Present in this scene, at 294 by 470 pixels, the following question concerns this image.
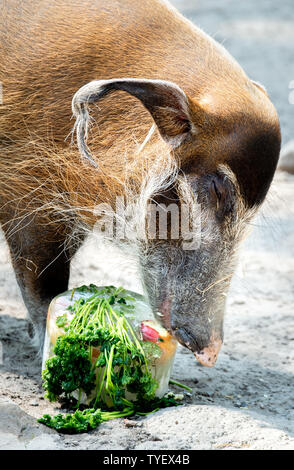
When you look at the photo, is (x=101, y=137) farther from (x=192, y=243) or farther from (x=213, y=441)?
(x=213, y=441)

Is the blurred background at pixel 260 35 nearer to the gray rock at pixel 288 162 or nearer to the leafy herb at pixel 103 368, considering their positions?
the gray rock at pixel 288 162

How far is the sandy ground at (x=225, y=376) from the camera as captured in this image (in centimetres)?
276

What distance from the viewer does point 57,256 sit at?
3.55 metres

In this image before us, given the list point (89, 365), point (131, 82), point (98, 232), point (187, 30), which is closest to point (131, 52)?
point (187, 30)

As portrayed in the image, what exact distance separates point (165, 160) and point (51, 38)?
90 cm

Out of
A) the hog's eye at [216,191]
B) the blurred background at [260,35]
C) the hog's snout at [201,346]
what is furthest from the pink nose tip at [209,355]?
the blurred background at [260,35]

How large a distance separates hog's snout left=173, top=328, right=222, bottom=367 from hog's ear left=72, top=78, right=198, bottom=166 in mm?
829

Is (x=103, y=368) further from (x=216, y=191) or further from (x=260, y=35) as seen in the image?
(x=260, y=35)

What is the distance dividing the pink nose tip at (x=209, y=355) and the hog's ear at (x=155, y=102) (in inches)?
35.2

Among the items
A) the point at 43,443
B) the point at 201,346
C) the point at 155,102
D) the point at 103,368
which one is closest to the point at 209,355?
the point at 201,346

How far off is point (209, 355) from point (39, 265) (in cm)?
100

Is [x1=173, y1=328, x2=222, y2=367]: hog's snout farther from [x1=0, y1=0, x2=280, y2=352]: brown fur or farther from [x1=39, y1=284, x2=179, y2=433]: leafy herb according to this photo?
[x1=0, y1=0, x2=280, y2=352]: brown fur

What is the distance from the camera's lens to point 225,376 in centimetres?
377

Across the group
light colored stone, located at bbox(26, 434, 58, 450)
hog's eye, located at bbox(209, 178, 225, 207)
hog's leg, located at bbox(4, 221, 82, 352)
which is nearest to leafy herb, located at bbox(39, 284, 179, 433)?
light colored stone, located at bbox(26, 434, 58, 450)
